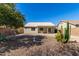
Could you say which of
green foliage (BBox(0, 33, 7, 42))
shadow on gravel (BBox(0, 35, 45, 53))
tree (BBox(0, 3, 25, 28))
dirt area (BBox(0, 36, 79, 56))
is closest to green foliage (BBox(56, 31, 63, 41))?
dirt area (BBox(0, 36, 79, 56))

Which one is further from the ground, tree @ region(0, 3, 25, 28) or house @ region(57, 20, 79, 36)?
tree @ region(0, 3, 25, 28)

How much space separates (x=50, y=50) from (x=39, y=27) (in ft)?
2.44

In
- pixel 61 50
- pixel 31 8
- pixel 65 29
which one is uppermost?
pixel 31 8

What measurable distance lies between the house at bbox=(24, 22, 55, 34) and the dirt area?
261mm

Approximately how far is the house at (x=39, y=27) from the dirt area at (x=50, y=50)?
261mm

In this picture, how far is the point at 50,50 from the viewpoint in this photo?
946 centimetres

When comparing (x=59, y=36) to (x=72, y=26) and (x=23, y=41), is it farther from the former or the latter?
(x=23, y=41)

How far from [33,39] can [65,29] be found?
3.22ft

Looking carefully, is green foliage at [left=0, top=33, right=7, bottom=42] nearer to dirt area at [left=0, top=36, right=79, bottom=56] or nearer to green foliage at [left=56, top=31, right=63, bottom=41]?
dirt area at [left=0, top=36, right=79, bottom=56]

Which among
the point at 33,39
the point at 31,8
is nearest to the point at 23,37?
the point at 33,39

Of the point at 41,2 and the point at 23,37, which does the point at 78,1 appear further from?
the point at 23,37

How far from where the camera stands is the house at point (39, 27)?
9.45 m

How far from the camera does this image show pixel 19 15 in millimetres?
9547

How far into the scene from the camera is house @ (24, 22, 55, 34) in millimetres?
9448
